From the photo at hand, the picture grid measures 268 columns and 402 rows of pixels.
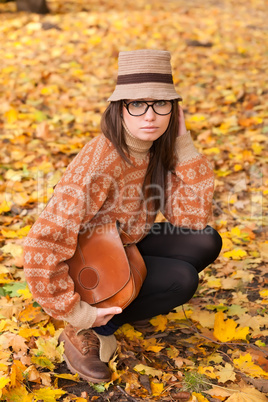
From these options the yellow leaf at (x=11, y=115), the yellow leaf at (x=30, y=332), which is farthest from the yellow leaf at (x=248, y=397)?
the yellow leaf at (x=11, y=115)

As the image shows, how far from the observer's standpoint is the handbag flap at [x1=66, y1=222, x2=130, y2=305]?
2.13m

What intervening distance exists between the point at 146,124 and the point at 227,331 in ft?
3.95

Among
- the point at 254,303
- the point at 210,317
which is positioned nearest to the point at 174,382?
the point at 210,317

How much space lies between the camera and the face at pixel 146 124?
6.94 ft

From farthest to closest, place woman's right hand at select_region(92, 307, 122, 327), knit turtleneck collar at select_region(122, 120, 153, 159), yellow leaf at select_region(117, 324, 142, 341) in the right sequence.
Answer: yellow leaf at select_region(117, 324, 142, 341) < knit turtleneck collar at select_region(122, 120, 153, 159) < woman's right hand at select_region(92, 307, 122, 327)

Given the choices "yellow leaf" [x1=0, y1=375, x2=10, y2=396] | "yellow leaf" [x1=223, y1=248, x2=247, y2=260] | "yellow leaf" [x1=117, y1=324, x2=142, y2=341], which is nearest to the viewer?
"yellow leaf" [x1=0, y1=375, x2=10, y2=396]

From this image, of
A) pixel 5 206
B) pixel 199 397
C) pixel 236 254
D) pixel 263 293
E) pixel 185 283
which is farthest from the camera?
pixel 5 206

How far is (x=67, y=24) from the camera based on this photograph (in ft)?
25.5

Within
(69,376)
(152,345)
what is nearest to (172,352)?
(152,345)

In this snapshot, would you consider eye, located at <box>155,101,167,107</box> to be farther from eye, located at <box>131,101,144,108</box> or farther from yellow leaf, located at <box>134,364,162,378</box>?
yellow leaf, located at <box>134,364,162,378</box>

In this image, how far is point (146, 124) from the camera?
6.95ft

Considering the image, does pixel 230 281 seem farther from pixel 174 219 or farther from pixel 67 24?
pixel 67 24

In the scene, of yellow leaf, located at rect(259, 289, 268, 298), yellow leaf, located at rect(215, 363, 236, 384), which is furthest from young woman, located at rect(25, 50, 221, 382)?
yellow leaf, located at rect(259, 289, 268, 298)

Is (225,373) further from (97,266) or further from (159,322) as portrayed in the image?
(97,266)
